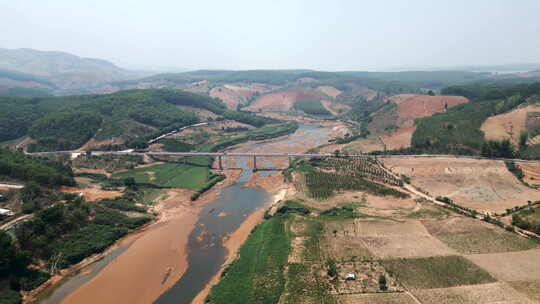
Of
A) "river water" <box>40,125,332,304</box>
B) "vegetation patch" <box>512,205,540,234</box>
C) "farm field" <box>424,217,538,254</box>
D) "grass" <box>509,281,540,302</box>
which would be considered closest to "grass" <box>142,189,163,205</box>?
"river water" <box>40,125,332,304</box>

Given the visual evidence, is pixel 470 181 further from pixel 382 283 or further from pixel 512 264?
pixel 382 283

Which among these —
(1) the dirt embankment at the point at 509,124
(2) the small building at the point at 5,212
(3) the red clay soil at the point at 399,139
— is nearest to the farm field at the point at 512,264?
(1) the dirt embankment at the point at 509,124

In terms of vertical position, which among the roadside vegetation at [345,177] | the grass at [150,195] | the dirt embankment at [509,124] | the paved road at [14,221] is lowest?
the grass at [150,195]

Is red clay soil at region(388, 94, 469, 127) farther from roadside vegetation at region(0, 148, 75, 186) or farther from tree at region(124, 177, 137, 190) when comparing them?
roadside vegetation at region(0, 148, 75, 186)

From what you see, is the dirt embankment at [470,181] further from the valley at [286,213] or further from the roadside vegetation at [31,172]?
the roadside vegetation at [31,172]

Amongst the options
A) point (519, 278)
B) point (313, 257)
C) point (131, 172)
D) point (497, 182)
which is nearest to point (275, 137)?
point (131, 172)
